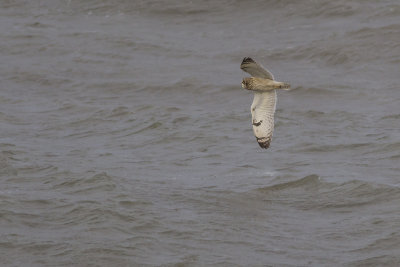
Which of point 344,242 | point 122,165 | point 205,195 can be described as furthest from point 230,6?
point 344,242

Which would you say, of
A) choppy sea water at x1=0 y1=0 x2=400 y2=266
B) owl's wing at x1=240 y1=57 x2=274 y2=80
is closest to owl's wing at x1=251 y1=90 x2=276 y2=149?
owl's wing at x1=240 y1=57 x2=274 y2=80

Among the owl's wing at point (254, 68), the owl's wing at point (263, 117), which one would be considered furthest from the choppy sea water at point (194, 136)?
the owl's wing at point (254, 68)

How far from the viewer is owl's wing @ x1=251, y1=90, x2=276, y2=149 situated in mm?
11898

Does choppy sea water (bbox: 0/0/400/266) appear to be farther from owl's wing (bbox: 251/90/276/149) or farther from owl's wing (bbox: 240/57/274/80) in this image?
owl's wing (bbox: 240/57/274/80)

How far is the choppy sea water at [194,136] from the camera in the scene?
13.3 meters

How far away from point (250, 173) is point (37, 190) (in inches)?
134

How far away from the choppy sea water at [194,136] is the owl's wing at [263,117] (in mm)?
1665

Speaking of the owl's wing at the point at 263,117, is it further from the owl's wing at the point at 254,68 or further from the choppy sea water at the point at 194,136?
the choppy sea water at the point at 194,136

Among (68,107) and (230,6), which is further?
(230,6)

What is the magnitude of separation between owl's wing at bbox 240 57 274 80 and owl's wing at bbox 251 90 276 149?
1.88ft

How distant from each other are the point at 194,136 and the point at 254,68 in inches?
286

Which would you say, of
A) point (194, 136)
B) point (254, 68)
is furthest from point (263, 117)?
point (194, 136)

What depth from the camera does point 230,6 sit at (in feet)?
83.9

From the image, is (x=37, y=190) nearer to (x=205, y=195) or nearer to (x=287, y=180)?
Result: (x=205, y=195)
